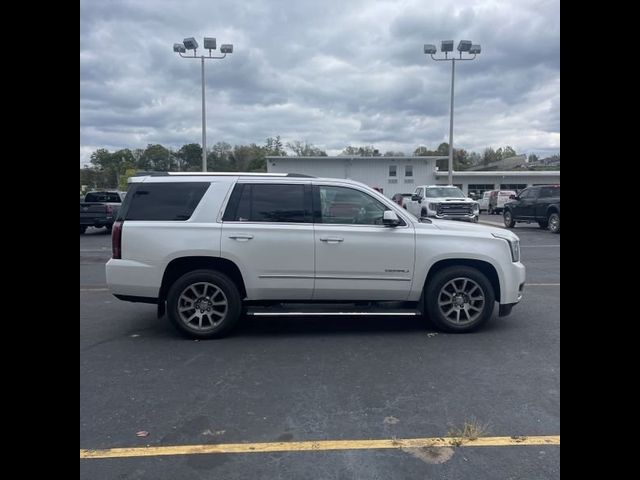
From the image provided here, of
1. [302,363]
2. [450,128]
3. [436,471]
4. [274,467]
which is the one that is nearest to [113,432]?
[274,467]

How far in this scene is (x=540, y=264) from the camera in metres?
11.9

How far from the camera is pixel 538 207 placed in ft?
69.5

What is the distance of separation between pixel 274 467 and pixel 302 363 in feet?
6.21

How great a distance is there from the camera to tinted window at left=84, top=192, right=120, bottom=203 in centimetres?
2056

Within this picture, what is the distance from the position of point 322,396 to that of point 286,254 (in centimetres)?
200

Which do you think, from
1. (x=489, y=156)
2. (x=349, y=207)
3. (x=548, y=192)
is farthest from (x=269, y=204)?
(x=489, y=156)

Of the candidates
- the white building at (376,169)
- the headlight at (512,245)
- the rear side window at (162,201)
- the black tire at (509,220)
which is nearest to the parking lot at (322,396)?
the headlight at (512,245)

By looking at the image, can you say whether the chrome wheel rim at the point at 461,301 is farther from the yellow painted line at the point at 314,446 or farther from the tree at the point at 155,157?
the tree at the point at 155,157

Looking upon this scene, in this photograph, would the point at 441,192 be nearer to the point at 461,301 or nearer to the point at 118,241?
the point at 461,301

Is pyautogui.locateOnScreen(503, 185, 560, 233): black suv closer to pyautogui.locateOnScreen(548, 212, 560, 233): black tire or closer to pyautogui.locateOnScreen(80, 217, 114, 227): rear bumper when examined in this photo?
pyautogui.locateOnScreen(548, 212, 560, 233): black tire

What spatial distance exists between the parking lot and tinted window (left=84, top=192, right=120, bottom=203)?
1535 cm

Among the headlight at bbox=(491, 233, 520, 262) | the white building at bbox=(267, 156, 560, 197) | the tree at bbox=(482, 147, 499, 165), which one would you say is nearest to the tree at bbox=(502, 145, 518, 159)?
the tree at bbox=(482, 147, 499, 165)

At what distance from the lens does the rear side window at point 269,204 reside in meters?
5.88
